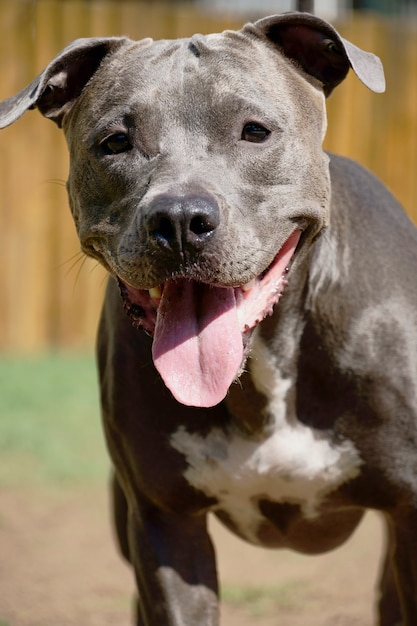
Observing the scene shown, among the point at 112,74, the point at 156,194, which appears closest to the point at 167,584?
the point at 156,194

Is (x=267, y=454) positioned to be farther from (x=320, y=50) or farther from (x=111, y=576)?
(x=111, y=576)

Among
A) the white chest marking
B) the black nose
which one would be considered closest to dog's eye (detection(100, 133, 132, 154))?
the black nose

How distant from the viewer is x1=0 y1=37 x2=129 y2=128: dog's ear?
398 cm

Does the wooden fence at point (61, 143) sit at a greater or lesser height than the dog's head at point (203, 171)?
lesser

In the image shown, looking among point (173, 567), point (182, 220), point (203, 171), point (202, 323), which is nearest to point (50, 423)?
point (173, 567)

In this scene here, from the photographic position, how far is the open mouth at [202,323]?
3.65m

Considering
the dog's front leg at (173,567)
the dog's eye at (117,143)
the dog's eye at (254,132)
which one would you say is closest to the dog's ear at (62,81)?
the dog's eye at (117,143)

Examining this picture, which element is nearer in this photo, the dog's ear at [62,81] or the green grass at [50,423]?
the dog's ear at [62,81]

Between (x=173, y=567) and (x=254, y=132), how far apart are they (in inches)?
59.7

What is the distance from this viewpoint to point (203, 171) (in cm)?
364

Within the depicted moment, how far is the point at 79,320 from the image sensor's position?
1067 centimetres

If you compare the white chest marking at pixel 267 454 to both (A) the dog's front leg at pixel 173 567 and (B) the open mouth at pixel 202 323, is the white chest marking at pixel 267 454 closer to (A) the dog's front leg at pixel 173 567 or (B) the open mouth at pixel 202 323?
(A) the dog's front leg at pixel 173 567

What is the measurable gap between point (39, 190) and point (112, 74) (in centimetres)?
635

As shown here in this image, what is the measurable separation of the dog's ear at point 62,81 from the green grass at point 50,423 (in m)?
3.87
